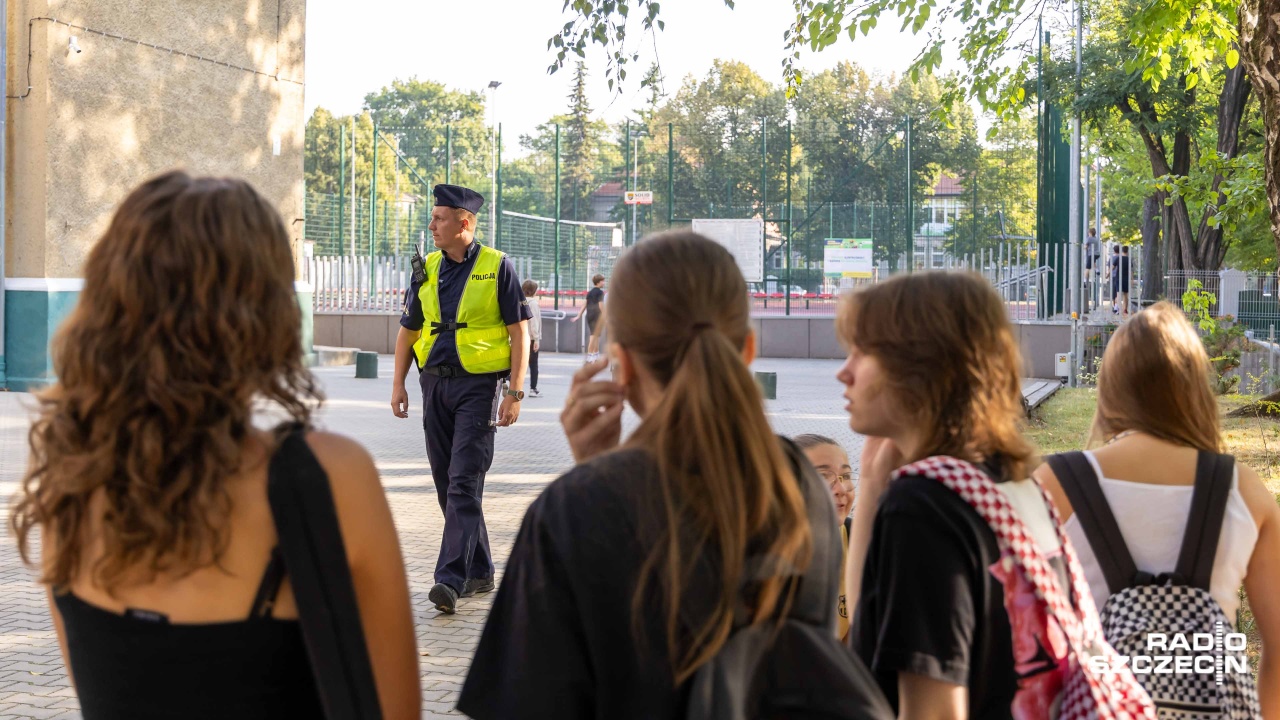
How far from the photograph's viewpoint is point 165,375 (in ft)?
5.34

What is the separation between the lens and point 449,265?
6.55 m

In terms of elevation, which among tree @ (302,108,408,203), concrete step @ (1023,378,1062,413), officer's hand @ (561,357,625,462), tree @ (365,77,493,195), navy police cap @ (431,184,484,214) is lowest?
concrete step @ (1023,378,1062,413)

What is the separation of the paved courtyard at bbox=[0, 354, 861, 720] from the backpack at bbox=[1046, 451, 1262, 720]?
0.76m

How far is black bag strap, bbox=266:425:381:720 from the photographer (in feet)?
5.42

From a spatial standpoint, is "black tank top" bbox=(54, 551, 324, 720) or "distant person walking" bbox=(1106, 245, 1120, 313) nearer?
"black tank top" bbox=(54, 551, 324, 720)

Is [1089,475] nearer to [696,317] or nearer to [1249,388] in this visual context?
[696,317]

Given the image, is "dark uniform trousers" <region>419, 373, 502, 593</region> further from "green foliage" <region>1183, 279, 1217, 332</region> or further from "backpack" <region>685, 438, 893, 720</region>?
"green foliage" <region>1183, 279, 1217, 332</region>

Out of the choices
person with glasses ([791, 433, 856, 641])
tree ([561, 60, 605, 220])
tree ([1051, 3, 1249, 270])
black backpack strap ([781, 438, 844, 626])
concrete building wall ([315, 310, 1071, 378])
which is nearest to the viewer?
black backpack strap ([781, 438, 844, 626])

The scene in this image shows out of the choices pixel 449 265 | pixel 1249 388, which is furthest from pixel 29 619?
A: pixel 1249 388

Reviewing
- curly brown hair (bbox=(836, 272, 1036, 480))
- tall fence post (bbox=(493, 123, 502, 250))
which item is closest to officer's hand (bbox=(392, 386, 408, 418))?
curly brown hair (bbox=(836, 272, 1036, 480))

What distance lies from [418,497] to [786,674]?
812 cm

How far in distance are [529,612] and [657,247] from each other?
1.75 ft

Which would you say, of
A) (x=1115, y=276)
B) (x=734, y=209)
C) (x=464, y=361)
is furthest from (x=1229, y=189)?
(x=734, y=209)

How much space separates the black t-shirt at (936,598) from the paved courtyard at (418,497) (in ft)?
0.91
